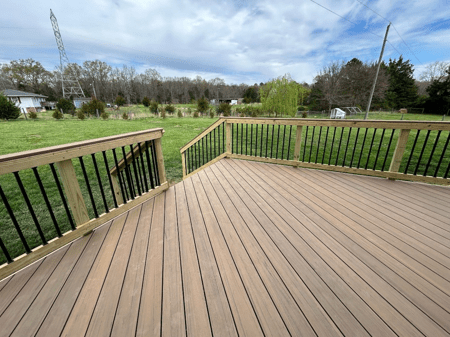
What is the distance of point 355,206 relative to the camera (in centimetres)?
236

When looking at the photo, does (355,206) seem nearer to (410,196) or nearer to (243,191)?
(410,196)

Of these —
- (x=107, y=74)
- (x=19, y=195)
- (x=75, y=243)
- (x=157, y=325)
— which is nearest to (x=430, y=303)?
(x=157, y=325)

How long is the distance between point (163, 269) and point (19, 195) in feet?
16.2

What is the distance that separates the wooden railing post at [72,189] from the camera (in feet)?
5.31

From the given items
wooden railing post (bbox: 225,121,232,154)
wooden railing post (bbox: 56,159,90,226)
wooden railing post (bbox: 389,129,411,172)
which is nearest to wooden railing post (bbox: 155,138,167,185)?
wooden railing post (bbox: 56,159,90,226)

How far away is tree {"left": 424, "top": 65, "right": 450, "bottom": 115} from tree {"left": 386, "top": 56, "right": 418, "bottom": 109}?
3226 mm

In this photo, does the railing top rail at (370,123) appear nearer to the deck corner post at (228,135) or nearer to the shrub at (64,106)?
the deck corner post at (228,135)

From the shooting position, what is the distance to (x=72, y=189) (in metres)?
1.70

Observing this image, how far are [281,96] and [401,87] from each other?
24136 mm

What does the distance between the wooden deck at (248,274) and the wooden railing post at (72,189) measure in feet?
0.87

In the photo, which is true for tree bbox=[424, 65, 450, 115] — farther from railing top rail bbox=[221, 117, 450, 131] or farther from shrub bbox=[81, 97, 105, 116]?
shrub bbox=[81, 97, 105, 116]

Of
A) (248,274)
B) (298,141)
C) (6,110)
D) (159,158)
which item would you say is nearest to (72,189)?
(159,158)

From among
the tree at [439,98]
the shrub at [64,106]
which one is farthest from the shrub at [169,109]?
the tree at [439,98]

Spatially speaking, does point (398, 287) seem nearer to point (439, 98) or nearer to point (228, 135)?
point (228, 135)
